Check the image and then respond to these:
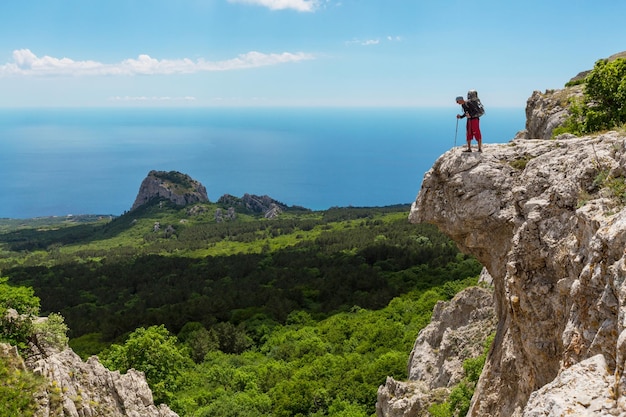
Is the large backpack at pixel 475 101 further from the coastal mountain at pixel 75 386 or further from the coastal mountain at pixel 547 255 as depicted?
the coastal mountain at pixel 75 386

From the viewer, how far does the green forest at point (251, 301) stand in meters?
39.1

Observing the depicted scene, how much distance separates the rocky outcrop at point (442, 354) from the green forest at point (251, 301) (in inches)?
357

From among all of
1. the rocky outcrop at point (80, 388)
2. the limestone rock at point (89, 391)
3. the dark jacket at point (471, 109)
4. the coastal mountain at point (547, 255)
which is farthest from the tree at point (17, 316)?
the dark jacket at point (471, 109)

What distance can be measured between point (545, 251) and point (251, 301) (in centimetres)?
8535

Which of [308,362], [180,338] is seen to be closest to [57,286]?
[180,338]

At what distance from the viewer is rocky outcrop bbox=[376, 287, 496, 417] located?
77.1ft

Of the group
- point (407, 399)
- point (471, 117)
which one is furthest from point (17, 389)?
point (471, 117)

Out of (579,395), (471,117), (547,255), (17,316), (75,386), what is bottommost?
(75,386)

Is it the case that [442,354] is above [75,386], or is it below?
below

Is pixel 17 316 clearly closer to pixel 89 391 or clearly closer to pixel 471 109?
pixel 89 391

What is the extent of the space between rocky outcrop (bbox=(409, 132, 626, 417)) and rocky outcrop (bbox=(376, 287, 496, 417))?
29.4 ft

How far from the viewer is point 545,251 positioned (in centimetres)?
1116

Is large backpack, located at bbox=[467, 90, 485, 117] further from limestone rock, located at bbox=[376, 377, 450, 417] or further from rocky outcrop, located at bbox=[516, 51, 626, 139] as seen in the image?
rocky outcrop, located at bbox=[516, 51, 626, 139]

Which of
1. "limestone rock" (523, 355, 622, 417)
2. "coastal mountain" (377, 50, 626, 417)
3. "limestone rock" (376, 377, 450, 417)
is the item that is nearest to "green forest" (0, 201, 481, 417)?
"limestone rock" (376, 377, 450, 417)
